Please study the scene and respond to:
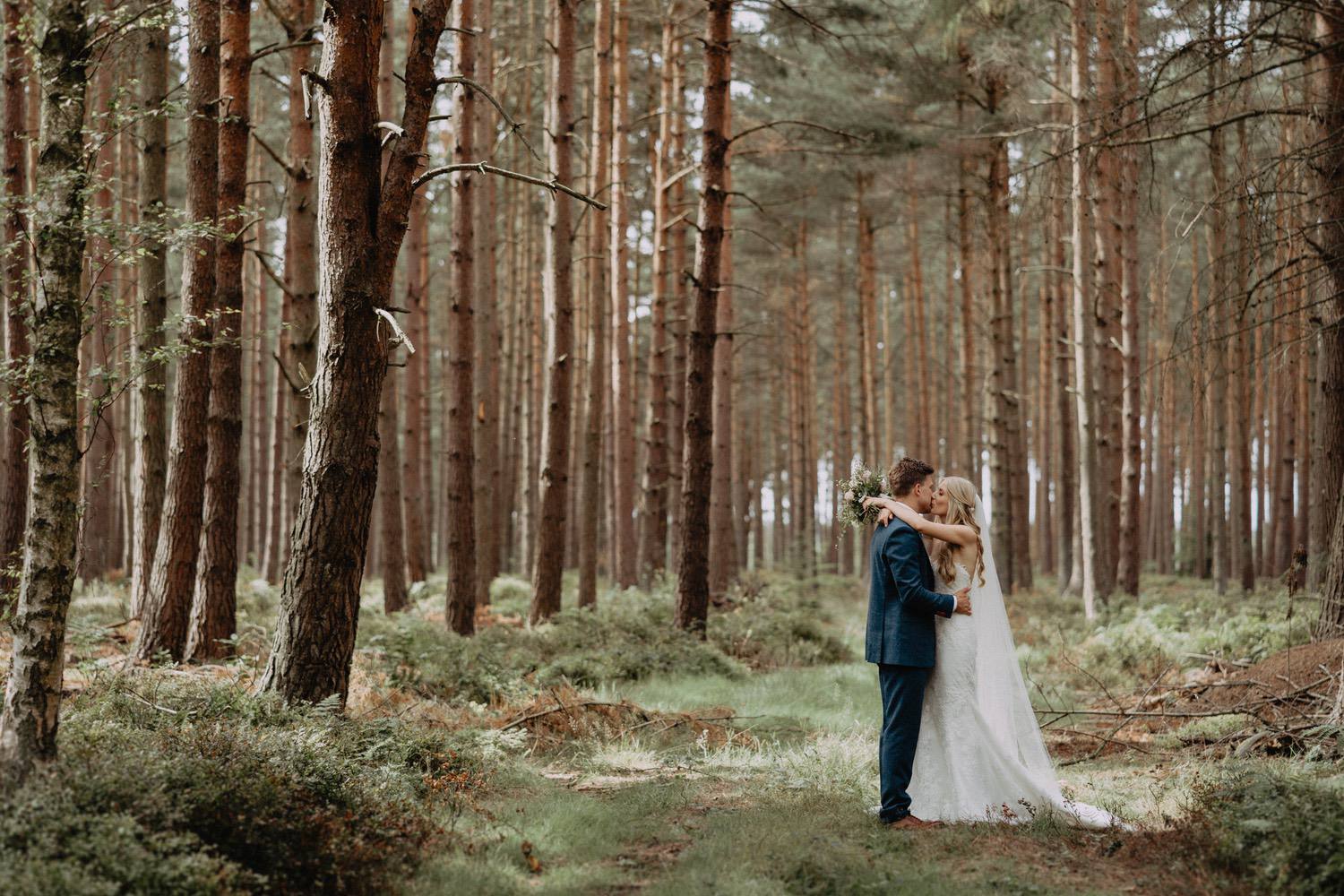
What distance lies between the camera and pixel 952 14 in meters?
16.6

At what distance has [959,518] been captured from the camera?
6316mm

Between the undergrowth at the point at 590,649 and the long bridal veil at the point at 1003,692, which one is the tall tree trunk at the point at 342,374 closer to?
the undergrowth at the point at 590,649

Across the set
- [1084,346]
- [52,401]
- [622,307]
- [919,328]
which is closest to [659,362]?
[622,307]

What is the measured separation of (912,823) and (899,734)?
48cm

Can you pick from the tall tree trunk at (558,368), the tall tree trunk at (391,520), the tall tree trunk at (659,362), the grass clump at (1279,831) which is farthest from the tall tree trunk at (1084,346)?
the tall tree trunk at (391,520)

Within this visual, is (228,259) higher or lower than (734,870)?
higher

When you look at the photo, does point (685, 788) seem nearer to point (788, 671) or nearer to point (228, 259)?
point (788, 671)

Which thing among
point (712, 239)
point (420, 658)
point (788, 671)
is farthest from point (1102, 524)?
point (420, 658)

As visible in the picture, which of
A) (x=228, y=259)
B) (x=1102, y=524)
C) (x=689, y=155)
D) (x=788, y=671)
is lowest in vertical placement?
(x=788, y=671)

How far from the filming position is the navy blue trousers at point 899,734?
19.2 ft

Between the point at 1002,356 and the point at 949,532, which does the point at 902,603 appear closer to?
the point at 949,532

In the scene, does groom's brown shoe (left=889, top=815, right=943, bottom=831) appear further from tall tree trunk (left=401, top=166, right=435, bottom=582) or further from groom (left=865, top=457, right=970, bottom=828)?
tall tree trunk (left=401, top=166, right=435, bottom=582)

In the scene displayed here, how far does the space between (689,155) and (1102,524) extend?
9831 millimetres

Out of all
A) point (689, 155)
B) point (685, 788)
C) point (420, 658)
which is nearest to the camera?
point (685, 788)
